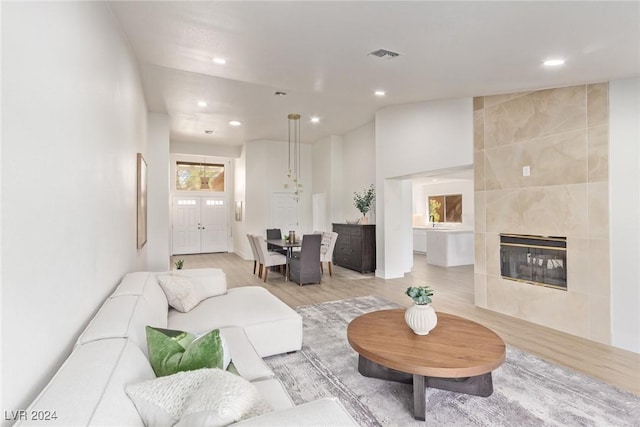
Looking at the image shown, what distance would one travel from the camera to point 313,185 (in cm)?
925

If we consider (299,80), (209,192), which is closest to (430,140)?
(299,80)

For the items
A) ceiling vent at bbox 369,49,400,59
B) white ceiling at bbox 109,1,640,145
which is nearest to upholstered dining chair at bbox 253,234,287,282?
white ceiling at bbox 109,1,640,145

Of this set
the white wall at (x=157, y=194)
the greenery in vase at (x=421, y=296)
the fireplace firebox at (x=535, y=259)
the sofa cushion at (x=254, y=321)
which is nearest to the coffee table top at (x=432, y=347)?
the greenery in vase at (x=421, y=296)

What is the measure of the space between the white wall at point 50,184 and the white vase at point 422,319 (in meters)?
2.05

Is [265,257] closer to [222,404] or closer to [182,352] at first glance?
[182,352]

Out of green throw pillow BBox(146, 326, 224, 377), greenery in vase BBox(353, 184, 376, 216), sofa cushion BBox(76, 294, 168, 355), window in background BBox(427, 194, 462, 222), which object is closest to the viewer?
green throw pillow BBox(146, 326, 224, 377)

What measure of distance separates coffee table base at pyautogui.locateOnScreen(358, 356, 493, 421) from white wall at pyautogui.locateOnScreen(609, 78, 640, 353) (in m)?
1.96

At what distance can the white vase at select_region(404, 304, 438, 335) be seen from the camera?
229 cm

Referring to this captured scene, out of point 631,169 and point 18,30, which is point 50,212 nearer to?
point 18,30

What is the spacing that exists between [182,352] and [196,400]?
457 millimetres

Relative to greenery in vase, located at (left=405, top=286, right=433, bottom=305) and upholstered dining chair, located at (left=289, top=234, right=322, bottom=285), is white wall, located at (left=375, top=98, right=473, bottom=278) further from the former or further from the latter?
greenery in vase, located at (left=405, top=286, right=433, bottom=305)

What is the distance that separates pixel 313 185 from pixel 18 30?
324 inches

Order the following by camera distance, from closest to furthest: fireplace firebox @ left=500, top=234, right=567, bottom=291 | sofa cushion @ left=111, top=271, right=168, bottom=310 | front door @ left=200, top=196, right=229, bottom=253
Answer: sofa cushion @ left=111, top=271, right=168, bottom=310 → fireplace firebox @ left=500, top=234, right=567, bottom=291 → front door @ left=200, top=196, right=229, bottom=253

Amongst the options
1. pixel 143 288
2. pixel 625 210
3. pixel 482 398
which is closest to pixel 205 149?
pixel 143 288
